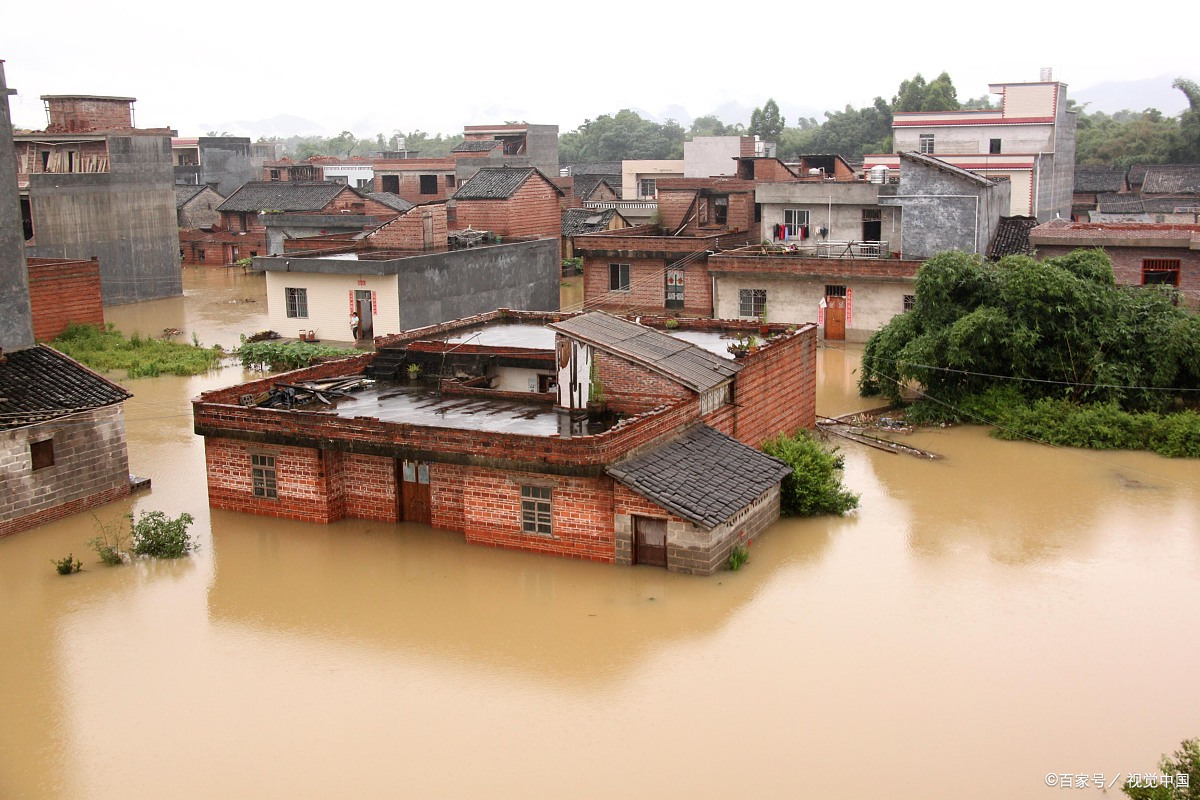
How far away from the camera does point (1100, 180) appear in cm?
6169

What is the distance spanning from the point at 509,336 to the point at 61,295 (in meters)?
18.4

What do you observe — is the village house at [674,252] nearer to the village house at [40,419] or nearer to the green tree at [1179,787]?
the village house at [40,419]

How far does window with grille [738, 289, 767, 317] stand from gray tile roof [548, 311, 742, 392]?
50.0ft

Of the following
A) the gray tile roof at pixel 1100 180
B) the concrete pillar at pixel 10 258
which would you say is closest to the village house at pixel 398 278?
the concrete pillar at pixel 10 258

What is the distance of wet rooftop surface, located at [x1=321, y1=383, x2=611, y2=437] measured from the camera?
19.2 m

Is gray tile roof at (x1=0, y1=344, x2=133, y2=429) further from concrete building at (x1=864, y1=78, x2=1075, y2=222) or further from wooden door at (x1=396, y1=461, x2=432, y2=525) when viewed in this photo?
concrete building at (x1=864, y1=78, x2=1075, y2=222)

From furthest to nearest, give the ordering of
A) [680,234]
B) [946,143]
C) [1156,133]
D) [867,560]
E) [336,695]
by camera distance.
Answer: [1156,133]
[946,143]
[680,234]
[867,560]
[336,695]

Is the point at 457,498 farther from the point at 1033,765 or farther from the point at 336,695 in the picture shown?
the point at 1033,765

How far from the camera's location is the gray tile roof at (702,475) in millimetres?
16875

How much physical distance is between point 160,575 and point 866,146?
3086 inches

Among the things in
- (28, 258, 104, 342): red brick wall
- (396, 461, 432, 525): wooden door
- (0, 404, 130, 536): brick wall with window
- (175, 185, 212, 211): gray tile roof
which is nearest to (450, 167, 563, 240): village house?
(28, 258, 104, 342): red brick wall

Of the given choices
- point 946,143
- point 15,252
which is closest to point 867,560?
point 15,252

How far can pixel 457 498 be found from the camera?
62.3 ft

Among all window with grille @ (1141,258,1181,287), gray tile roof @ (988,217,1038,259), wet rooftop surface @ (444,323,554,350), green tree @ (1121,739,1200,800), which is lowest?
green tree @ (1121,739,1200,800)
